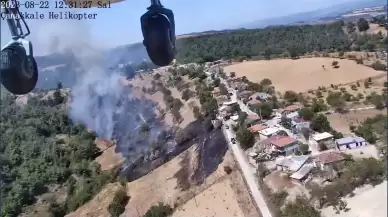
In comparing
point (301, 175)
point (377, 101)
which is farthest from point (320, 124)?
point (301, 175)

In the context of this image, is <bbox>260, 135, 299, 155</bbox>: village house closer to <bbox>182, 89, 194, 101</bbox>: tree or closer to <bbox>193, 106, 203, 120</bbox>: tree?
Result: <bbox>193, 106, 203, 120</bbox>: tree

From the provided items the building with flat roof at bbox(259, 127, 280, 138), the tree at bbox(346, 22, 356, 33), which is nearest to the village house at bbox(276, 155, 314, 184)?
the building with flat roof at bbox(259, 127, 280, 138)

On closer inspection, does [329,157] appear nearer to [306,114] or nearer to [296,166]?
[296,166]

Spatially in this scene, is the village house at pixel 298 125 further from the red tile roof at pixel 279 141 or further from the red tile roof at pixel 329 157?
the red tile roof at pixel 329 157

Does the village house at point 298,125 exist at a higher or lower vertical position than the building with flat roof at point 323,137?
lower

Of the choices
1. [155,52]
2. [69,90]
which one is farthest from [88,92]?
[155,52]

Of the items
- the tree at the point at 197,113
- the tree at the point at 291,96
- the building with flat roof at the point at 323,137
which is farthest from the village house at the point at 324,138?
the tree at the point at 291,96
